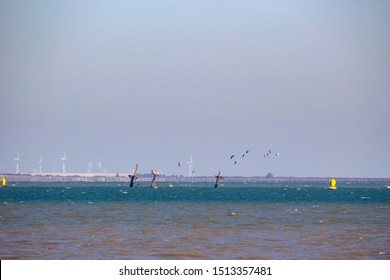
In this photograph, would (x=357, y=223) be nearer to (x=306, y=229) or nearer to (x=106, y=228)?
(x=306, y=229)

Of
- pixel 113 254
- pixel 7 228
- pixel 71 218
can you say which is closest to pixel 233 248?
pixel 113 254

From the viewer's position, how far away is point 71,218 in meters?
92.2

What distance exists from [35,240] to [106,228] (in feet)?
43.6

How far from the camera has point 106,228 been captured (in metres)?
76.7

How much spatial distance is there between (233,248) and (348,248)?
24.8 ft
